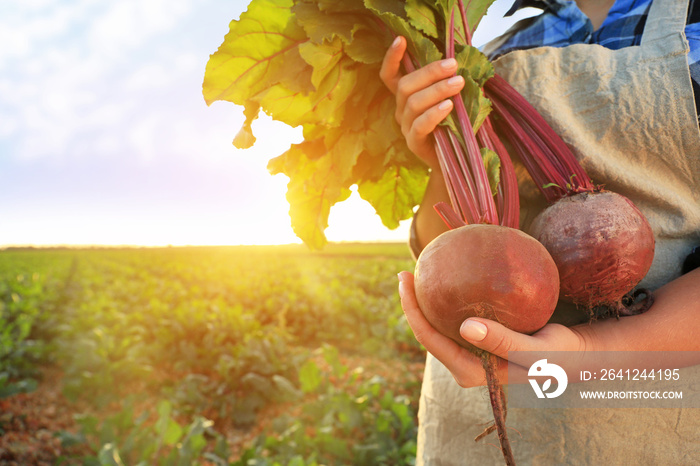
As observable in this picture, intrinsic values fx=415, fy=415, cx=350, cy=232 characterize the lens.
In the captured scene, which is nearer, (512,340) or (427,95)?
(512,340)

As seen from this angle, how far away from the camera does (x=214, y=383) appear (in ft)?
15.8

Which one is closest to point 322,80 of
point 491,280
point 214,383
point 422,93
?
point 422,93

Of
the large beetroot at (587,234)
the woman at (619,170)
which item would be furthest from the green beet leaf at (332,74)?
the large beetroot at (587,234)

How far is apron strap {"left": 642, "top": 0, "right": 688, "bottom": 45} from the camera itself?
1.15 metres

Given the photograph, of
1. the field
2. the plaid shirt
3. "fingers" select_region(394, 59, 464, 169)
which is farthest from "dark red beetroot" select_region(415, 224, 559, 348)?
the field

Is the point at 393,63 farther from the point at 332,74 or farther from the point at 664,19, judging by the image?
the point at 664,19

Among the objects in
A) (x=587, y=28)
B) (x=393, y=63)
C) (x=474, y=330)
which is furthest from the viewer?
(x=587, y=28)

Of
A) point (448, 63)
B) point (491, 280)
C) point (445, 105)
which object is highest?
point (448, 63)

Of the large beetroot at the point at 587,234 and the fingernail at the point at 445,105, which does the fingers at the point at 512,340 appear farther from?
the fingernail at the point at 445,105

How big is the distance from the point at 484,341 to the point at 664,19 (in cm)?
107

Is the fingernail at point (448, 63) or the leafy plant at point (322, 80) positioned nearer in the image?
the fingernail at point (448, 63)

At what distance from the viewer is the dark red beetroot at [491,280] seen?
0.93 metres

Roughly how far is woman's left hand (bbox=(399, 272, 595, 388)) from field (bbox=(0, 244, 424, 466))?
1.99 meters

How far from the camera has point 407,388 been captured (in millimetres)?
4895
